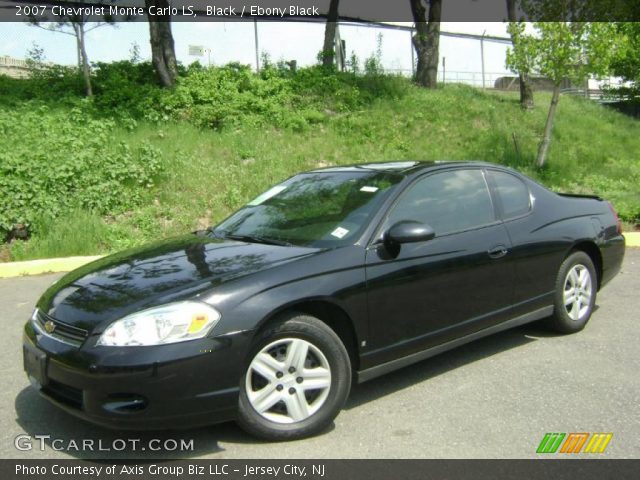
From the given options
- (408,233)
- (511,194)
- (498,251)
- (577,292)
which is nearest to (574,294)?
(577,292)

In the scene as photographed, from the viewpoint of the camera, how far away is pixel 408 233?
3926 millimetres

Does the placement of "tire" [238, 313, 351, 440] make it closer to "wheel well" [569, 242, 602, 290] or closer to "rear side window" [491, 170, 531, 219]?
"rear side window" [491, 170, 531, 219]

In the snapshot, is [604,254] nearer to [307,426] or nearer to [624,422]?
[624,422]

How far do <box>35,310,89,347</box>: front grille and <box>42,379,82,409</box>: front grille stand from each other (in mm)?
222

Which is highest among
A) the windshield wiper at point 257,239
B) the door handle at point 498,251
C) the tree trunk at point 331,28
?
the tree trunk at point 331,28

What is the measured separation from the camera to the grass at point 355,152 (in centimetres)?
950

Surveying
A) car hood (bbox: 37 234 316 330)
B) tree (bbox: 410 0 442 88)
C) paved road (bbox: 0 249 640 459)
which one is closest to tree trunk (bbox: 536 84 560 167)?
tree (bbox: 410 0 442 88)

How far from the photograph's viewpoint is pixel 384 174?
4.66 m

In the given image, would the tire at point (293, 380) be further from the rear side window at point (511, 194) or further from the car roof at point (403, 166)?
the rear side window at point (511, 194)

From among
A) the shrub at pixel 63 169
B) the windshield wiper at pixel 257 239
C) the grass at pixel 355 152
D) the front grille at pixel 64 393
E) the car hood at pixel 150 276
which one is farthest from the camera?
the grass at pixel 355 152

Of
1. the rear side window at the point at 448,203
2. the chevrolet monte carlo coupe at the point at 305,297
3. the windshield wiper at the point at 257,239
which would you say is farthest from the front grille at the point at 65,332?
the rear side window at the point at 448,203

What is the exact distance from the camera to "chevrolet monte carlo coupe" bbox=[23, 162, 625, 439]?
126 inches

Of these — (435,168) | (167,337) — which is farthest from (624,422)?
(167,337)

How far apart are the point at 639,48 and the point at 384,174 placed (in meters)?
18.2
